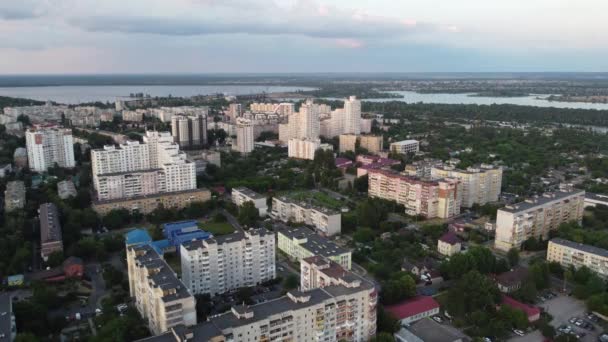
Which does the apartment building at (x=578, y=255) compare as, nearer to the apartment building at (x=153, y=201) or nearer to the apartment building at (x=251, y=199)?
the apartment building at (x=251, y=199)

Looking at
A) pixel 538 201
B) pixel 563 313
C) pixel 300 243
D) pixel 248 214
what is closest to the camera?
pixel 563 313

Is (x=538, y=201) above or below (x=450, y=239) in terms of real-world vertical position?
above

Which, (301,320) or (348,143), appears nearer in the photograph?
(301,320)

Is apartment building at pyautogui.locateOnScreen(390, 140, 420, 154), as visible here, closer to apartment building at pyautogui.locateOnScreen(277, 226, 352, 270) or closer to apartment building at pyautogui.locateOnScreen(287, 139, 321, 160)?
apartment building at pyautogui.locateOnScreen(287, 139, 321, 160)

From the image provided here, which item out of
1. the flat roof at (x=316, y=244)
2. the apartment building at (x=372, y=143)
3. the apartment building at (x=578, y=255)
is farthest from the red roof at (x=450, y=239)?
the apartment building at (x=372, y=143)

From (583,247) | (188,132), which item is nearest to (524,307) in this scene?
(583,247)

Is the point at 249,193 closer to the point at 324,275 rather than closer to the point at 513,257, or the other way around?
the point at 324,275

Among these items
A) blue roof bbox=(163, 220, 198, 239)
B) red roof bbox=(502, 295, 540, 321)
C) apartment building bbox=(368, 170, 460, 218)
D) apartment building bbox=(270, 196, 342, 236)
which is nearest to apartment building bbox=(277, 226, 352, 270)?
apartment building bbox=(270, 196, 342, 236)
